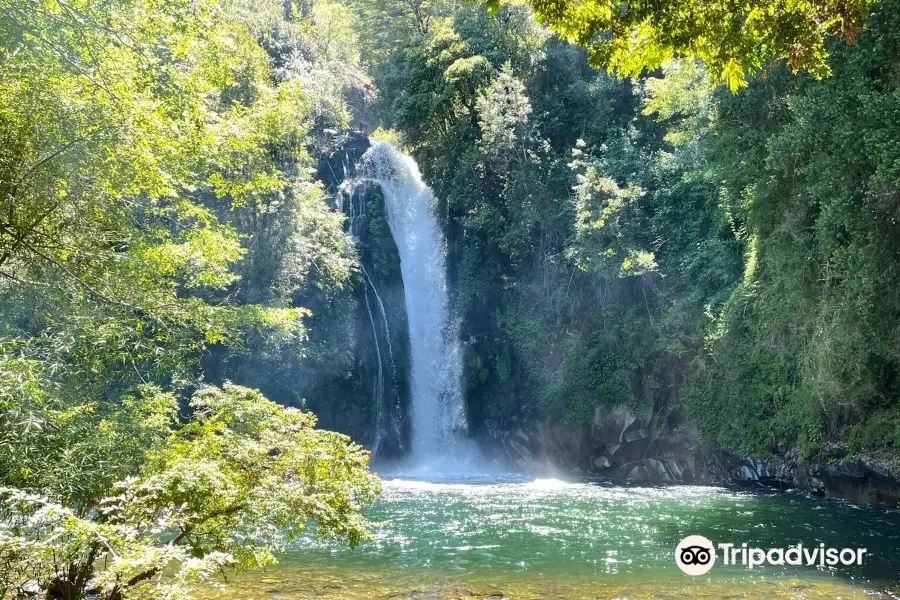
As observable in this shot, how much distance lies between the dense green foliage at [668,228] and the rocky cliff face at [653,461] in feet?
1.40

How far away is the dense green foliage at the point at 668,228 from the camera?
12.2 m

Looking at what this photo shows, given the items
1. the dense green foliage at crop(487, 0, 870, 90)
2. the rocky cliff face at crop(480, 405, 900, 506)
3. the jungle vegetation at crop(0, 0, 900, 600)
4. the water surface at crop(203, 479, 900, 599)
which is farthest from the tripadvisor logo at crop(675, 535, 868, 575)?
the dense green foliage at crop(487, 0, 870, 90)

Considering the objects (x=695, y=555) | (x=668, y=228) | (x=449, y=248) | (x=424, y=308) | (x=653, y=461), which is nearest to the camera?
(x=695, y=555)

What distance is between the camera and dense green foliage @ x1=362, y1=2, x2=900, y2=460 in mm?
12250

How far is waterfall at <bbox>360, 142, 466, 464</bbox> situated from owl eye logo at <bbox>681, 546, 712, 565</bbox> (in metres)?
14.3

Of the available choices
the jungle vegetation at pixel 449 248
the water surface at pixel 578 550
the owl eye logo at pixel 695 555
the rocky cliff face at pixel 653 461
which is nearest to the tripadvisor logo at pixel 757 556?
the owl eye logo at pixel 695 555

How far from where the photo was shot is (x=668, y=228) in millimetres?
21297

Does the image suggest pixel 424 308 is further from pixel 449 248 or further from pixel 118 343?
pixel 118 343

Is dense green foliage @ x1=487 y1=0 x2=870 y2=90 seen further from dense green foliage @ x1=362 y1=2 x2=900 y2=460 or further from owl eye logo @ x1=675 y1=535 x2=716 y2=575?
owl eye logo @ x1=675 y1=535 x2=716 y2=575

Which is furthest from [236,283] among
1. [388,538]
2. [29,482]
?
[29,482]

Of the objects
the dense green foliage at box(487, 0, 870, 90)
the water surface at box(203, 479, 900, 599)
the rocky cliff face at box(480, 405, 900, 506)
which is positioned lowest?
the water surface at box(203, 479, 900, 599)

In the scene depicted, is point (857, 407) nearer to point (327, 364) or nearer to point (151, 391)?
point (151, 391)

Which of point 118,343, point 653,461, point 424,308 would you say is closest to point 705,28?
point 118,343

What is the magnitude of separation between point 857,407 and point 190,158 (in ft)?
43.5
